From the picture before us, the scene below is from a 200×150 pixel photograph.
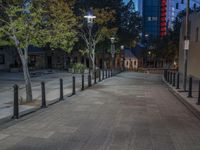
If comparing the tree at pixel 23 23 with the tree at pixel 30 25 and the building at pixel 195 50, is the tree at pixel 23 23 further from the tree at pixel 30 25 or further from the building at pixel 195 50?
the building at pixel 195 50

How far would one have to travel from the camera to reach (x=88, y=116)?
364 inches

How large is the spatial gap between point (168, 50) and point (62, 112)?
50747 mm

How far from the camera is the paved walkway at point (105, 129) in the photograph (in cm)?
632

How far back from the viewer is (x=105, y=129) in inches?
299

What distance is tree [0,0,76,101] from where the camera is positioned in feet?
36.9

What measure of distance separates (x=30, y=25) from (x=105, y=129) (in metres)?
6.26

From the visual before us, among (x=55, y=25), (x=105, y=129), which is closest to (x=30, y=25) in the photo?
(x=55, y=25)

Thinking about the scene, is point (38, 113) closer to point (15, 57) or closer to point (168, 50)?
point (15, 57)

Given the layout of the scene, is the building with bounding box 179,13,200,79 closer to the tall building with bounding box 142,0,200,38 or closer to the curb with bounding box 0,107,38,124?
the curb with bounding box 0,107,38,124

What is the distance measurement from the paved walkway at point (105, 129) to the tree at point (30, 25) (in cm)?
295

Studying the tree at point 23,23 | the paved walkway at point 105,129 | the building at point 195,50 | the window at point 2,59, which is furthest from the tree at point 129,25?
the paved walkway at point 105,129

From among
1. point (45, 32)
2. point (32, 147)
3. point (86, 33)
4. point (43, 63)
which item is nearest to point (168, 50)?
point (43, 63)

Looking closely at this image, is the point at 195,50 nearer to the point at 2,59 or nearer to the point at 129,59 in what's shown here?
the point at 2,59

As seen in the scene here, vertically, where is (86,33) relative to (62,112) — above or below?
above
